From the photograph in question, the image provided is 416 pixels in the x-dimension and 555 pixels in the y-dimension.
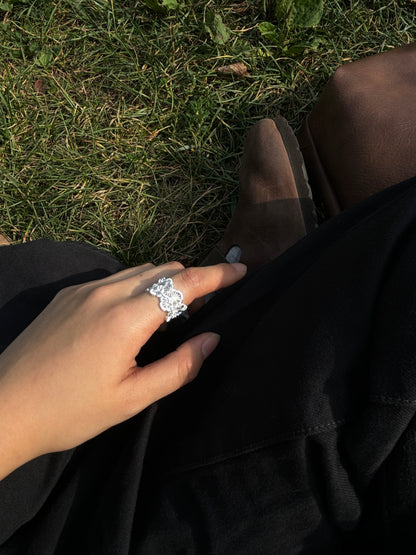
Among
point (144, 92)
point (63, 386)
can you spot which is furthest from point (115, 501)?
point (144, 92)

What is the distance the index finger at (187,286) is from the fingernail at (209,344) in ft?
0.33

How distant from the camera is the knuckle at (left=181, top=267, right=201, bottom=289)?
1.13 metres

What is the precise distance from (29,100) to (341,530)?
1997 mm

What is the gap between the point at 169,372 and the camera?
1.06 m

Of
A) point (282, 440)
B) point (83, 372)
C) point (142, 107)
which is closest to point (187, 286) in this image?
point (83, 372)

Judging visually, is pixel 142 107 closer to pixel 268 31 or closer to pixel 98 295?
pixel 268 31

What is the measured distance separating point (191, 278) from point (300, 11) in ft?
4.84

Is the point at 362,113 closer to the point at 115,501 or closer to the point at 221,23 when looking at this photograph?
the point at 221,23

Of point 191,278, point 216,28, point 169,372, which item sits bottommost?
point 169,372

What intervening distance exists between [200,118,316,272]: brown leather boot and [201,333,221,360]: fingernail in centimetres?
64

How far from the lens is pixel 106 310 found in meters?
1.07

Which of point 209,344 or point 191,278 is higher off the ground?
point 191,278

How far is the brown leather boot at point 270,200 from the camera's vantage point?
1.70 meters

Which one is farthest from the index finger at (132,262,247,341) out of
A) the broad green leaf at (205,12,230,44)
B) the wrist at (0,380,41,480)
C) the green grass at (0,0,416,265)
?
the broad green leaf at (205,12,230,44)
